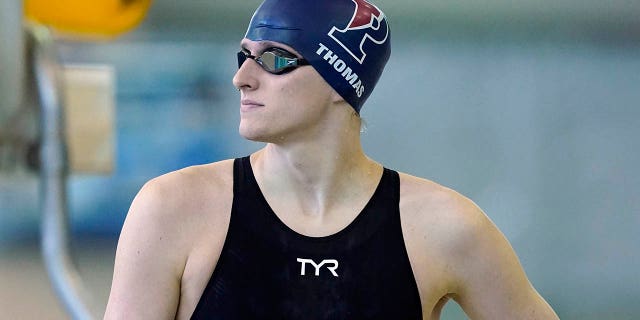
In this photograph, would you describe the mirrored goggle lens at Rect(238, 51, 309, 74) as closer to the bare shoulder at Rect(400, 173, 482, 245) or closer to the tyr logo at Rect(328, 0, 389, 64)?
the tyr logo at Rect(328, 0, 389, 64)

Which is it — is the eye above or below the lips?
above

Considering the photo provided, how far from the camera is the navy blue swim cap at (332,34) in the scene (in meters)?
1.07

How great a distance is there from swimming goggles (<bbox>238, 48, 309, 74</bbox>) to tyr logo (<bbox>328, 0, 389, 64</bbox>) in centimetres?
5

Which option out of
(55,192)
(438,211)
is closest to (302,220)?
(438,211)

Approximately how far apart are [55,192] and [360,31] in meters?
0.78

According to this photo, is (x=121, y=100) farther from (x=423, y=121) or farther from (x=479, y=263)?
(x=479, y=263)

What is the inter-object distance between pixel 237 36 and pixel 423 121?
638mm

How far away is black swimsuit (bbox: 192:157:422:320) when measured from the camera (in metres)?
1.07

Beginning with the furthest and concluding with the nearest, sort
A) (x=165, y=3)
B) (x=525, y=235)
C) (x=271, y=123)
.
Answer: (x=525, y=235), (x=165, y=3), (x=271, y=123)

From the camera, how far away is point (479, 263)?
1.15 meters

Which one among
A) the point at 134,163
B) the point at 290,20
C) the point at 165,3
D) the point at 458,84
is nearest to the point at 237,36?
the point at 165,3

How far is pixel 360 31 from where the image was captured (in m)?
1.10

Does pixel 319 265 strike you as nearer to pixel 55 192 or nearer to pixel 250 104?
pixel 250 104

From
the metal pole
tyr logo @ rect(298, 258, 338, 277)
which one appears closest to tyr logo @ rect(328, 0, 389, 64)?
tyr logo @ rect(298, 258, 338, 277)
